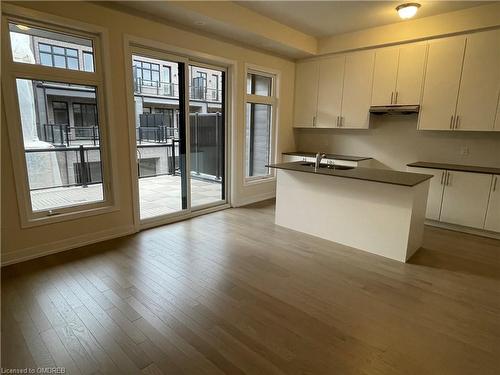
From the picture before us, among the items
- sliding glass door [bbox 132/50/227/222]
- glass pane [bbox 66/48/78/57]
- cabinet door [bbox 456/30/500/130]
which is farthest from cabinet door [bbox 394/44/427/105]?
glass pane [bbox 66/48/78/57]

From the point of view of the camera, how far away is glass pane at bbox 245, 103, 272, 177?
5371mm

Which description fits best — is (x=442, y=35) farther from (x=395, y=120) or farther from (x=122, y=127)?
(x=122, y=127)

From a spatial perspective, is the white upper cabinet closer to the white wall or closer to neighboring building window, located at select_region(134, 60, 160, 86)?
the white wall

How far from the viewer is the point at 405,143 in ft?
15.7

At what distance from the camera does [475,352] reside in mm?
1860

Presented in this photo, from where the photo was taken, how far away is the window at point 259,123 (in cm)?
518

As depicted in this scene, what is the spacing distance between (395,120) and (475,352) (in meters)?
3.82

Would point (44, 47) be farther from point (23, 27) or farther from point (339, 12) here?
point (339, 12)

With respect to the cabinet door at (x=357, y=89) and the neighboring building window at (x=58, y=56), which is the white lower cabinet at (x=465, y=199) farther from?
the neighboring building window at (x=58, y=56)

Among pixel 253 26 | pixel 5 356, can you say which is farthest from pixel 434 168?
pixel 5 356

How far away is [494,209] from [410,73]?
2.20m

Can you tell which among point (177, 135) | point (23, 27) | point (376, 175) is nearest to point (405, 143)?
point (376, 175)

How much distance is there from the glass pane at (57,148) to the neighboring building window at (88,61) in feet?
0.65

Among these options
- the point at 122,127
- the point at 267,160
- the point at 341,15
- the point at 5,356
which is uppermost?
the point at 341,15
